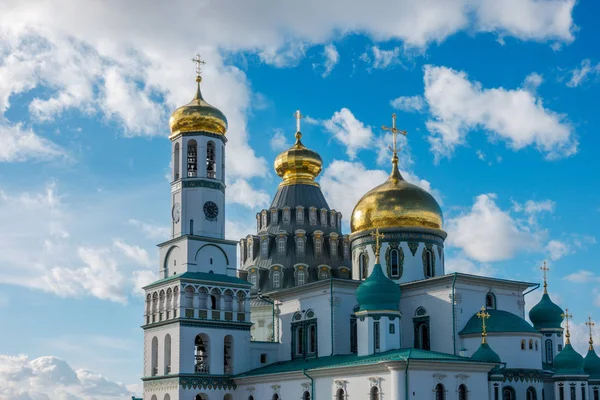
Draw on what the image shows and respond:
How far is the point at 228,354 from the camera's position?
131 ft

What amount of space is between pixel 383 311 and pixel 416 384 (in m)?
3.79

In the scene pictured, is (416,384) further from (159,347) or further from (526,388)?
(159,347)

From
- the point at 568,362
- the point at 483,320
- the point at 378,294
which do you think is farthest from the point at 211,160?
the point at 568,362

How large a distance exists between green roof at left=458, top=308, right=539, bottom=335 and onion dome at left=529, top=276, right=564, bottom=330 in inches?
180

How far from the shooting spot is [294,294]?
42.1 meters

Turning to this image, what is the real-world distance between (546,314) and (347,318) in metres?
8.77

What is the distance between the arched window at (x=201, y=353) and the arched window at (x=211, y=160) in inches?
275

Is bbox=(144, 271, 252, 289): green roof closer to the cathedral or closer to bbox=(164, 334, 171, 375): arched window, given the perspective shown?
the cathedral

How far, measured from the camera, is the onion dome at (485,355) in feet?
111

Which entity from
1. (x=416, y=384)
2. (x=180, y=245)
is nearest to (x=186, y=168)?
(x=180, y=245)

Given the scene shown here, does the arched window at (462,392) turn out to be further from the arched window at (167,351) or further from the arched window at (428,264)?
the arched window at (167,351)

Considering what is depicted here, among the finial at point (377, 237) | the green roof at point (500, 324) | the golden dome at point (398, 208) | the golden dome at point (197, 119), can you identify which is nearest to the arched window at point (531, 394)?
the green roof at point (500, 324)

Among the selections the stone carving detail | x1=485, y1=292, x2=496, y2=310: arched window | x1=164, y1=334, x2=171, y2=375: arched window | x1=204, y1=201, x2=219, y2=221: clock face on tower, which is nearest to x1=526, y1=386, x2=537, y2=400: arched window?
x1=485, y1=292, x2=496, y2=310: arched window

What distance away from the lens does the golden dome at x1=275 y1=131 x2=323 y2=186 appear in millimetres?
51594
